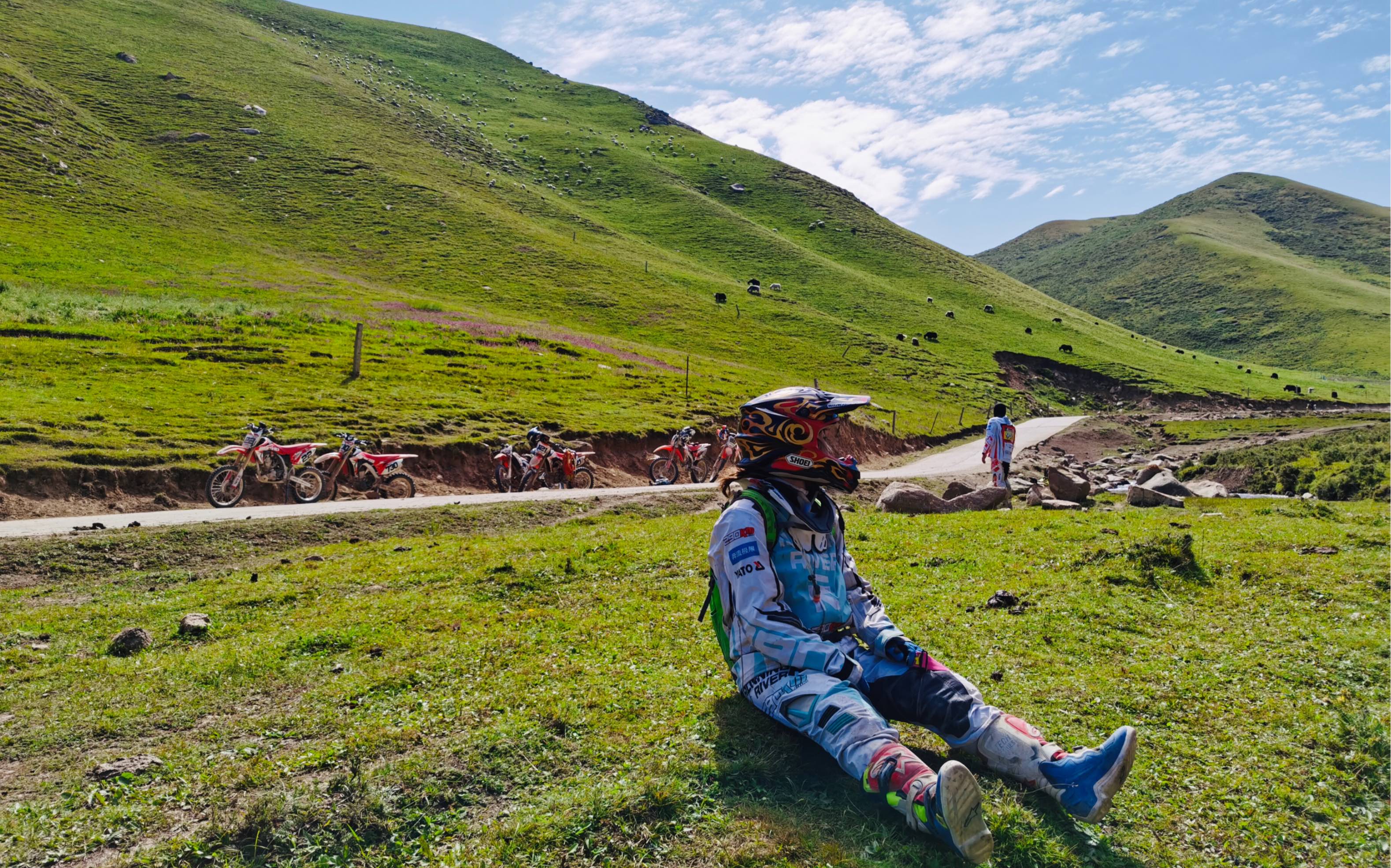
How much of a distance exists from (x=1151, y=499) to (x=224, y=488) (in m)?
23.1

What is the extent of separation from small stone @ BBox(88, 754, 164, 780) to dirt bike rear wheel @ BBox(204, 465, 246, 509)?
603 inches

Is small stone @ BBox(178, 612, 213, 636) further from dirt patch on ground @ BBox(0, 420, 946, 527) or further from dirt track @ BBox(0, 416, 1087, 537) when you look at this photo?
dirt patch on ground @ BBox(0, 420, 946, 527)

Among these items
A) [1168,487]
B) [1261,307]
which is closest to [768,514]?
[1168,487]

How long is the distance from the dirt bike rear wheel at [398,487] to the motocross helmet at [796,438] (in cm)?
1873

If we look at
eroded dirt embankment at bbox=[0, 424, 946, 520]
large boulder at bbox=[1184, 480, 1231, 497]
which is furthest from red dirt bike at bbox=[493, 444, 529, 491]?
large boulder at bbox=[1184, 480, 1231, 497]

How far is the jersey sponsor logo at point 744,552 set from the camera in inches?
204

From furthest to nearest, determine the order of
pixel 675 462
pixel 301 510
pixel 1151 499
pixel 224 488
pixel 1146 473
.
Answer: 1. pixel 675 462
2. pixel 1146 473
3. pixel 224 488
4. pixel 1151 499
5. pixel 301 510

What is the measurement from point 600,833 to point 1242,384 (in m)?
98.3

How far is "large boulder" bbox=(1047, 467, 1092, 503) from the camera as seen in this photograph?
19500mm

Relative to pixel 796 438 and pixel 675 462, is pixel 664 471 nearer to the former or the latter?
pixel 675 462

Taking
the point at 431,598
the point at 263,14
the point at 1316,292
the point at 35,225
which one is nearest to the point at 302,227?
the point at 35,225

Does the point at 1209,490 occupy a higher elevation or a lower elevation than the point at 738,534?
lower

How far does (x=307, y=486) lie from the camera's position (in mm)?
20188

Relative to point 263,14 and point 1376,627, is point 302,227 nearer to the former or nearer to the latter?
point 1376,627
